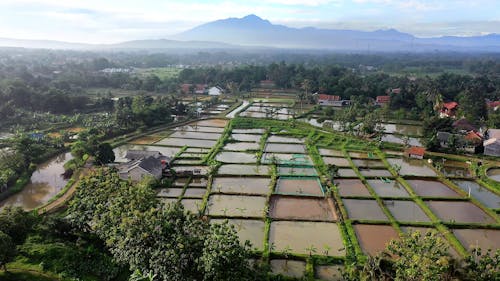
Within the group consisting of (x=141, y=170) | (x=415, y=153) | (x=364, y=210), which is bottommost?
(x=364, y=210)

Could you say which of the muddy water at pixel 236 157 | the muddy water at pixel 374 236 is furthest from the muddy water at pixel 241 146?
the muddy water at pixel 374 236

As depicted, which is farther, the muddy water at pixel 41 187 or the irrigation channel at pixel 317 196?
the muddy water at pixel 41 187

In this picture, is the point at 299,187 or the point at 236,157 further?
the point at 236,157

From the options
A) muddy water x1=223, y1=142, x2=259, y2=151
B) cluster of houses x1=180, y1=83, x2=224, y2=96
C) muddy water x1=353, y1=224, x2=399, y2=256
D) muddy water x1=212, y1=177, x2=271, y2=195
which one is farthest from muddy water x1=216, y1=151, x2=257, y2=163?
cluster of houses x1=180, y1=83, x2=224, y2=96

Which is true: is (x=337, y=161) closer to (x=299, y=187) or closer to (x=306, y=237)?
(x=299, y=187)

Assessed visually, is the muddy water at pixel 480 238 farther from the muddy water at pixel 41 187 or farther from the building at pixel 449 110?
the building at pixel 449 110

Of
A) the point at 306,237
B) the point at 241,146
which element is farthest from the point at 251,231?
the point at 241,146

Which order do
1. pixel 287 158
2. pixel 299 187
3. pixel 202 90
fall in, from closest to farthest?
pixel 299 187 → pixel 287 158 → pixel 202 90
